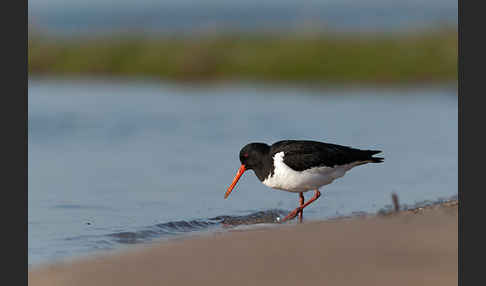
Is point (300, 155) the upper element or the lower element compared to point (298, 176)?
upper

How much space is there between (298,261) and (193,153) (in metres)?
7.10

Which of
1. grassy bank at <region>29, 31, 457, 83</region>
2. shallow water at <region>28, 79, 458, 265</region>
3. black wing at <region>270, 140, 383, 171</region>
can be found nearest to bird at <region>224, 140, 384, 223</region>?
black wing at <region>270, 140, 383, 171</region>

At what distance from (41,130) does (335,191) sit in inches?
262

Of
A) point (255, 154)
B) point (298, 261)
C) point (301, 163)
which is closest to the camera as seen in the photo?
point (298, 261)

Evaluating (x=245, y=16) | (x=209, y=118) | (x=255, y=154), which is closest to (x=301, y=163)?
(x=255, y=154)

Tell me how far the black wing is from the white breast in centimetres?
5

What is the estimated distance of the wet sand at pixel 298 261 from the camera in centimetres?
479

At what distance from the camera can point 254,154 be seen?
8273 millimetres

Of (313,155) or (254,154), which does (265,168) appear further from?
(313,155)

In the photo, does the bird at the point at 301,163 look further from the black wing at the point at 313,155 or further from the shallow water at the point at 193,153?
the shallow water at the point at 193,153

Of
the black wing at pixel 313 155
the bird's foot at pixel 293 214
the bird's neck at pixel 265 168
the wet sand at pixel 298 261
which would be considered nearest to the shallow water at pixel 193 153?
the bird's foot at pixel 293 214

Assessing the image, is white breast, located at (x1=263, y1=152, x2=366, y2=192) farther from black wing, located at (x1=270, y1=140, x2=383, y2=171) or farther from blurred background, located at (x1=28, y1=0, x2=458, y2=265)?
blurred background, located at (x1=28, y1=0, x2=458, y2=265)

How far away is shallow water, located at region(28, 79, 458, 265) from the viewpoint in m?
8.32

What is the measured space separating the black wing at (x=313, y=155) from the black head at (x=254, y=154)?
0.10 metres
